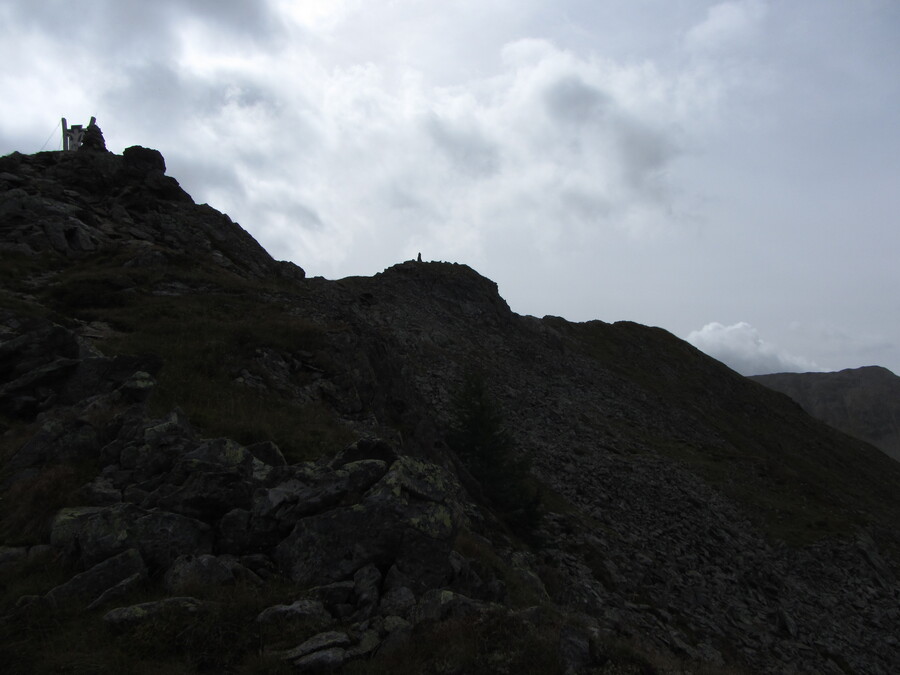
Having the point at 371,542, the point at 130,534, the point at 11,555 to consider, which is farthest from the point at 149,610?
the point at 371,542

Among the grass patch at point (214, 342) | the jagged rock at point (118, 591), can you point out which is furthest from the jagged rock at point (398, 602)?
the grass patch at point (214, 342)

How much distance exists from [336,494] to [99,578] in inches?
157

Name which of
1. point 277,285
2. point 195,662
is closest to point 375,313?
point 277,285

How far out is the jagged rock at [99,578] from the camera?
27.9 feet

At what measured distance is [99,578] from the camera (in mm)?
8797

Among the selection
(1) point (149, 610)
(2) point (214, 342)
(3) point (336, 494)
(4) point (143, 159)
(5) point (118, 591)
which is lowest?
(1) point (149, 610)

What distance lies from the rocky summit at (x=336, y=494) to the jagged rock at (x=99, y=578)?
0.10ft

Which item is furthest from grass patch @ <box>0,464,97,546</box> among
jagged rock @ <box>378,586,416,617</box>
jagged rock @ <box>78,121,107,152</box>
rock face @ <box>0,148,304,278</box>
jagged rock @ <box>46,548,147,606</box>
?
jagged rock @ <box>78,121,107,152</box>

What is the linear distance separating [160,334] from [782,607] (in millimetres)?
31853

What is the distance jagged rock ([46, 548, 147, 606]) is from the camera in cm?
849

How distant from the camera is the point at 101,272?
3056 cm

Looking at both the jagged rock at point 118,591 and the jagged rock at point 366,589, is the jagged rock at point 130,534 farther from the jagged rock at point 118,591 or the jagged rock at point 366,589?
the jagged rock at point 366,589

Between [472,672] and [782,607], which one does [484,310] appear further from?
[472,672]

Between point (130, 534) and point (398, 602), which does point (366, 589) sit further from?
point (130, 534)
